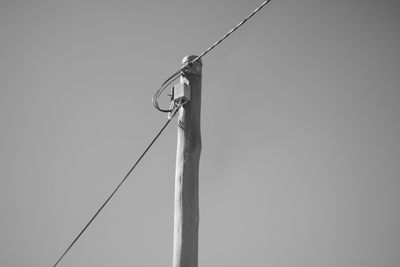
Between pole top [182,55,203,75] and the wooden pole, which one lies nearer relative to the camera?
the wooden pole

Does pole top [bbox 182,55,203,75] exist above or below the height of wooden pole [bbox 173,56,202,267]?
above

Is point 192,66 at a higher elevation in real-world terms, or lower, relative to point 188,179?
higher

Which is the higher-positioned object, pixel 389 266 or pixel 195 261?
pixel 389 266

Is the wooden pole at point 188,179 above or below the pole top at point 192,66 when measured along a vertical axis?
below

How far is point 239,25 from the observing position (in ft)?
9.96

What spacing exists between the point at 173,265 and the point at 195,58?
2189 mm

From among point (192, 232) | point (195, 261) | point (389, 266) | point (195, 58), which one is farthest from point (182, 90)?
point (389, 266)

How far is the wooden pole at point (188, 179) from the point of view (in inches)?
104

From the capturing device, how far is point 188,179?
2.84m

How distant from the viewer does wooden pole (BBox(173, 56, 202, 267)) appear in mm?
2643

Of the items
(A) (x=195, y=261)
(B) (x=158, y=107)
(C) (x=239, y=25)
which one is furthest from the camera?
A: (B) (x=158, y=107)

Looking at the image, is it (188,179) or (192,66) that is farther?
(192,66)

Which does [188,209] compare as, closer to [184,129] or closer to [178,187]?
[178,187]

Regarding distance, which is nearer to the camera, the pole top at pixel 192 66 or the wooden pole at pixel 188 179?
the wooden pole at pixel 188 179
